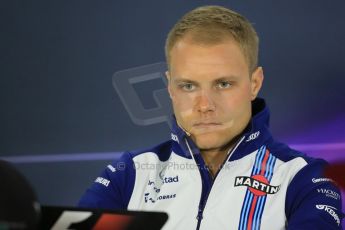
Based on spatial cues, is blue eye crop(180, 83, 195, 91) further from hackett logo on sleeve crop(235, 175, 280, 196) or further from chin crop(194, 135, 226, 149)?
hackett logo on sleeve crop(235, 175, 280, 196)

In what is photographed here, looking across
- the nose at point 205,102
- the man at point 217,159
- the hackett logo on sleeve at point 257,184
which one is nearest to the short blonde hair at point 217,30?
the man at point 217,159

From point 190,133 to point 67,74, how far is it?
2.69 feet

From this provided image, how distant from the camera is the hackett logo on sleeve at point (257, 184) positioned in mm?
1275

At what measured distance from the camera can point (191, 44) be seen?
4.36 feet

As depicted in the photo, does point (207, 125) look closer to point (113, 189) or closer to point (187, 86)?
point (187, 86)

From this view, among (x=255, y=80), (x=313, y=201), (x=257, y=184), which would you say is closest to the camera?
(x=313, y=201)

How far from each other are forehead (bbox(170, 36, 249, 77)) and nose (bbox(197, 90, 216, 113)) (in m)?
0.04

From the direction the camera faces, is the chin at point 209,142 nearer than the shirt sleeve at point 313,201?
No

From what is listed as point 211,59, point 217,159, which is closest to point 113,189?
point 217,159

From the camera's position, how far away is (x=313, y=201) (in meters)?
1.19

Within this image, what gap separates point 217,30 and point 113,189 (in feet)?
1.40

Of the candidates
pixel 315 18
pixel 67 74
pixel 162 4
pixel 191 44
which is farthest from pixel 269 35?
pixel 67 74

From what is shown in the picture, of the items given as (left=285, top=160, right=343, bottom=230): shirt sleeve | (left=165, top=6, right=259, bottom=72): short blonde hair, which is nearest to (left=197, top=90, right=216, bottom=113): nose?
(left=165, top=6, right=259, bottom=72): short blonde hair

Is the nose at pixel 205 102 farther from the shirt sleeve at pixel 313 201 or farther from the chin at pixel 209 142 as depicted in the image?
the shirt sleeve at pixel 313 201
